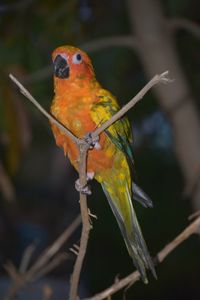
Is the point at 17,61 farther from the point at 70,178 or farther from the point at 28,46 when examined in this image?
the point at 70,178

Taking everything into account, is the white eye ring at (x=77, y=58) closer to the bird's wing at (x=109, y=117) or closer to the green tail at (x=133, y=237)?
the bird's wing at (x=109, y=117)

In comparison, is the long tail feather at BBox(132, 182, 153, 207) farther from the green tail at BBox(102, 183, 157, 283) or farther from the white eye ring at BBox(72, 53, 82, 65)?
the white eye ring at BBox(72, 53, 82, 65)

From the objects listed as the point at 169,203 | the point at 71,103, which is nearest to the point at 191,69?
the point at 71,103

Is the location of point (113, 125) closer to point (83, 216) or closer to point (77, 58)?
point (77, 58)

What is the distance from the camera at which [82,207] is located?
3.20 ft

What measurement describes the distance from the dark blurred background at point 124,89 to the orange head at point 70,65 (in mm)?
337

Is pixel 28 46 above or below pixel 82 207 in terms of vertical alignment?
above

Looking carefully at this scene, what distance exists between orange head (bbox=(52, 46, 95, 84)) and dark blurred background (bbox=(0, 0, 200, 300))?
1.11 ft

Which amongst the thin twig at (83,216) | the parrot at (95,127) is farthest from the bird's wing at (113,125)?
the thin twig at (83,216)

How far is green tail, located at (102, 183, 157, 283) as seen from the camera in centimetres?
122

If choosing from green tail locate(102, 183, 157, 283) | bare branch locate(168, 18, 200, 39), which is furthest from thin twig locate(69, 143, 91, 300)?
bare branch locate(168, 18, 200, 39)

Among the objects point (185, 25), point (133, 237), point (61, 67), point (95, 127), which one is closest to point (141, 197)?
point (133, 237)

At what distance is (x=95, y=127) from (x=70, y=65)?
0.61 ft

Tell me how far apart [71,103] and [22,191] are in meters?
4.85
